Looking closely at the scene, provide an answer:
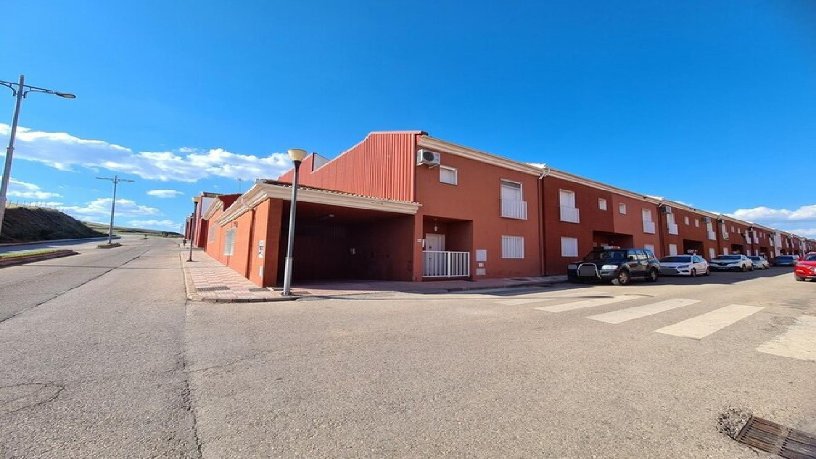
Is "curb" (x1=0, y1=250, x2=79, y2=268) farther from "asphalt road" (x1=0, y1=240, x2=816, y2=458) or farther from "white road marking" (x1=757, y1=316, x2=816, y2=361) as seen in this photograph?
"white road marking" (x1=757, y1=316, x2=816, y2=361)

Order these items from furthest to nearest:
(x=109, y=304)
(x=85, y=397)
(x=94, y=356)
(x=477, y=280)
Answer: (x=477, y=280)
(x=109, y=304)
(x=94, y=356)
(x=85, y=397)

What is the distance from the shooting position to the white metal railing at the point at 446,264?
15633 mm

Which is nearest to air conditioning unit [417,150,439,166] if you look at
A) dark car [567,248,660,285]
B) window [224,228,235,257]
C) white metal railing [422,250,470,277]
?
white metal railing [422,250,470,277]

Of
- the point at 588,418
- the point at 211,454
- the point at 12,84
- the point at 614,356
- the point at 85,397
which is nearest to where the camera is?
the point at 211,454

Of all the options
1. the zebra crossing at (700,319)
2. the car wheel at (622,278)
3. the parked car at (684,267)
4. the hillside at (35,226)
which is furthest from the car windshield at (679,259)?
the hillside at (35,226)

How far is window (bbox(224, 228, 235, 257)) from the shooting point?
20.2 metres

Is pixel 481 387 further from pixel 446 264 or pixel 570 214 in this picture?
pixel 570 214

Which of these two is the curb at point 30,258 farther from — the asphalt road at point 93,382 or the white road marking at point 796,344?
the white road marking at point 796,344

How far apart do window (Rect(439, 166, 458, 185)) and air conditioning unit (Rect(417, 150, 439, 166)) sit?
0.94 metres

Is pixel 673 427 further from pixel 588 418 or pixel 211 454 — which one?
pixel 211 454

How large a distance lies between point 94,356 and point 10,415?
1732 millimetres

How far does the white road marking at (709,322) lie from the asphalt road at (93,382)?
23.9 ft

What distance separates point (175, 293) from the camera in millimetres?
10188

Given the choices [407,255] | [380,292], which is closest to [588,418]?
[380,292]
